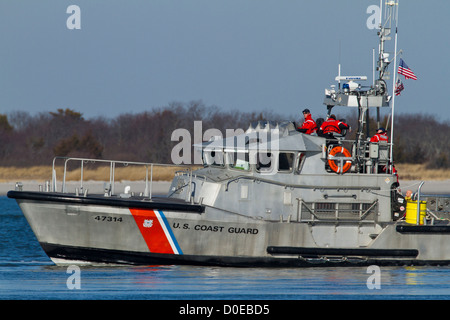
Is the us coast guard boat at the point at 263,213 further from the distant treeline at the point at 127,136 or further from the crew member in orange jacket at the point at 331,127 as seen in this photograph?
the distant treeline at the point at 127,136

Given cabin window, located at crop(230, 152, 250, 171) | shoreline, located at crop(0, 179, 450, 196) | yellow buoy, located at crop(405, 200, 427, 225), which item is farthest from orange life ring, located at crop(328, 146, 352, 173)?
shoreline, located at crop(0, 179, 450, 196)

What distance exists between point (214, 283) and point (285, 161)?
3.14 m

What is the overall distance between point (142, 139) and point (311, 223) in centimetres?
3235

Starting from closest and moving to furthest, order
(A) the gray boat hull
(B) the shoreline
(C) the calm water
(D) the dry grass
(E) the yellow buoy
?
(C) the calm water, (A) the gray boat hull, (E) the yellow buoy, (B) the shoreline, (D) the dry grass

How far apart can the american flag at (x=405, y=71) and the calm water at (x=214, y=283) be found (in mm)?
4323

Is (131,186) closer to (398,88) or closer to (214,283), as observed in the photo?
(398,88)

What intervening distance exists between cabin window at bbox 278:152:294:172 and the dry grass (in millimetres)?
19202

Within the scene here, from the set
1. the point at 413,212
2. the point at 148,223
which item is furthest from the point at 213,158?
the point at 413,212

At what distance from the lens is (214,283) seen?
43.0 feet

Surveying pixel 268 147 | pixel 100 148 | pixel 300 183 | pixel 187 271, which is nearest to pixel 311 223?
pixel 300 183

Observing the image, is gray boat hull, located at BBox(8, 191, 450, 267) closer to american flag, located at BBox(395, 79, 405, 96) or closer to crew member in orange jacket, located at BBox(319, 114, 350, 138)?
crew member in orange jacket, located at BBox(319, 114, 350, 138)

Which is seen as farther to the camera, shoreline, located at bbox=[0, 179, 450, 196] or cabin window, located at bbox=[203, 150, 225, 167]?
shoreline, located at bbox=[0, 179, 450, 196]

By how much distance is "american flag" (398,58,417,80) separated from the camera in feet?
53.7
